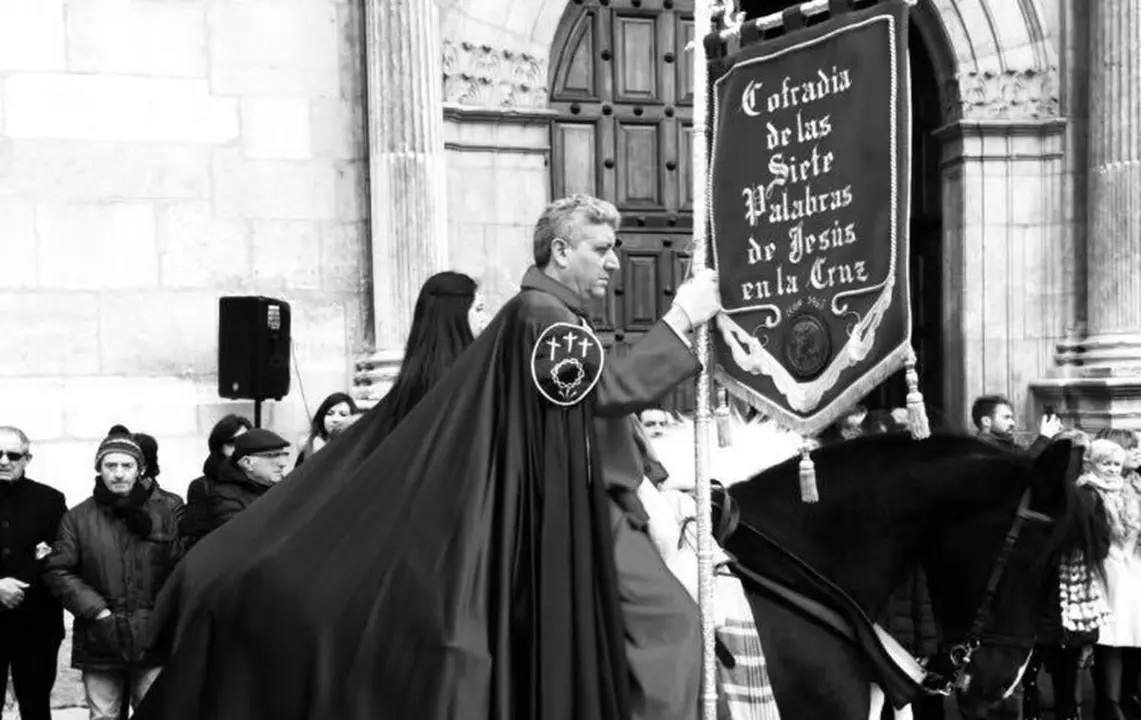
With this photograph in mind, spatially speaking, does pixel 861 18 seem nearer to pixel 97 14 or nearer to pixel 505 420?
pixel 505 420

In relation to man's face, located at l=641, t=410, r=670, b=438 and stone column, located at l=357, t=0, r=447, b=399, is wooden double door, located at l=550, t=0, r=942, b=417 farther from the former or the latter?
man's face, located at l=641, t=410, r=670, b=438

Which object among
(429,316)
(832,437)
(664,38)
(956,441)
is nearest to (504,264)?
(664,38)

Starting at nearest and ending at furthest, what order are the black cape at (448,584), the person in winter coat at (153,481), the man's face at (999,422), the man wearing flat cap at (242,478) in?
1. the black cape at (448,584)
2. the man wearing flat cap at (242,478)
3. the person in winter coat at (153,481)
4. the man's face at (999,422)

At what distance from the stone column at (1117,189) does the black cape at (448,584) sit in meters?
8.36

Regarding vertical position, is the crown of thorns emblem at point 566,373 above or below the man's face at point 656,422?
above

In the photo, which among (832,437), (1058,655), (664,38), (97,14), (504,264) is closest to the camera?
(832,437)

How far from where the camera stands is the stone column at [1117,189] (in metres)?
11.7

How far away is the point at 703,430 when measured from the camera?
4.49 meters

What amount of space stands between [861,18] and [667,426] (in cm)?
157

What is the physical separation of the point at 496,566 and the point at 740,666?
0.83 meters

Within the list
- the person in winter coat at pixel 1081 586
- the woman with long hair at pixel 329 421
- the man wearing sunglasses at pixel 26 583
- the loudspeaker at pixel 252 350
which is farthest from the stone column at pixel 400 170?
the person in winter coat at pixel 1081 586

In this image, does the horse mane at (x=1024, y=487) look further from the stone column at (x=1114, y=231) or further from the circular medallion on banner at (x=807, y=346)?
the stone column at (x=1114, y=231)

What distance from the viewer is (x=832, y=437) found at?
7.43m

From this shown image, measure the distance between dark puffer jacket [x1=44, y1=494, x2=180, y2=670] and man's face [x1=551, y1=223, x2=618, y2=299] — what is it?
12.7 feet
